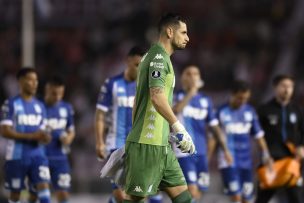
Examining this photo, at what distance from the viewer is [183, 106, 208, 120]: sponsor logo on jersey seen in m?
14.8

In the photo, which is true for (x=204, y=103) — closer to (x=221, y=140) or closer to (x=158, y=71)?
(x=221, y=140)

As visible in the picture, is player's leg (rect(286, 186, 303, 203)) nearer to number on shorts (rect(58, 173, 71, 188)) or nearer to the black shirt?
the black shirt

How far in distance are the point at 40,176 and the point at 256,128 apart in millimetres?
3732

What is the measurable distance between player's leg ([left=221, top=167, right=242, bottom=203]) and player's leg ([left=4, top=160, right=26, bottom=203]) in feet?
11.9

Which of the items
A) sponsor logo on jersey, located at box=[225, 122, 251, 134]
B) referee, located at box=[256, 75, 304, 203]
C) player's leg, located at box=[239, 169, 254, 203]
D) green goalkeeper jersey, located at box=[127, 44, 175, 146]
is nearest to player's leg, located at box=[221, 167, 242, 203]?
player's leg, located at box=[239, 169, 254, 203]

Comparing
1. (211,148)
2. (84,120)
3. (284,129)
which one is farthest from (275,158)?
(84,120)

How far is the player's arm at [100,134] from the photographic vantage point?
1276 cm

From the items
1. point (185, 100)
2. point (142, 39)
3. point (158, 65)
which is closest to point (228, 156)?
point (185, 100)

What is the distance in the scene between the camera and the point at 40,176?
44.6 ft

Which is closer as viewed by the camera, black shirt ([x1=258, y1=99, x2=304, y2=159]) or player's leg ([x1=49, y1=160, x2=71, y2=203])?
black shirt ([x1=258, y1=99, x2=304, y2=159])

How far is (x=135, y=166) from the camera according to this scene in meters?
9.70

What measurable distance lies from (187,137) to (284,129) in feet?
18.7

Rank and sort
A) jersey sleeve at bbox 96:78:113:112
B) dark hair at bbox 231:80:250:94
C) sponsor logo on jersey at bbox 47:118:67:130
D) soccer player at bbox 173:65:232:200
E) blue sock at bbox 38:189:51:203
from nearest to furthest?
jersey sleeve at bbox 96:78:113:112
blue sock at bbox 38:189:51:203
soccer player at bbox 173:65:232:200
sponsor logo on jersey at bbox 47:118:67:130
dark hair at bbox 231:80:250:94

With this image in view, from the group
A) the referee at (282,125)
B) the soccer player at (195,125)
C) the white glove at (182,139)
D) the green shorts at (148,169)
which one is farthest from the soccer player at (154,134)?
the referee at (282,125)
